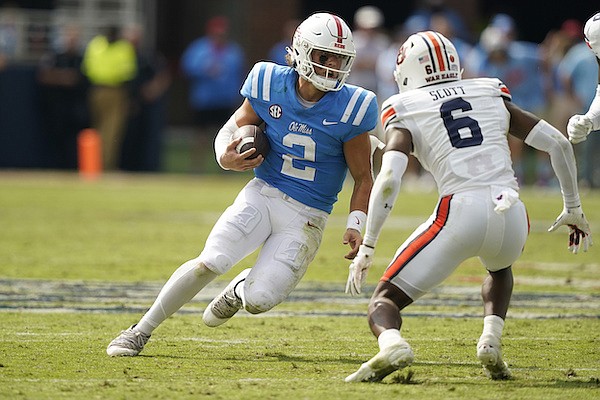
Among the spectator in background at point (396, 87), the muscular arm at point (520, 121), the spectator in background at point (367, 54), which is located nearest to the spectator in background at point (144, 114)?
the spectator in background at point (367, 54)

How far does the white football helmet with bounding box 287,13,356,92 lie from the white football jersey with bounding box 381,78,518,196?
577 millimetres

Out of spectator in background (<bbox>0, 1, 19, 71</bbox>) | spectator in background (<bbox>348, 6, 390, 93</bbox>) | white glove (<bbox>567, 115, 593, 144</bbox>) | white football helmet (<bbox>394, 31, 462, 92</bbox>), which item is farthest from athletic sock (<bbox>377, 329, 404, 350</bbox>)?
spectator in background (<bbox>0, 1, 19, 71</bbox>)

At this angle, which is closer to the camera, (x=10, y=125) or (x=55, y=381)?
(x=55, y=381)

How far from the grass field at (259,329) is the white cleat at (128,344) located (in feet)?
0.29

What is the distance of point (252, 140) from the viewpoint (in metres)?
5.56

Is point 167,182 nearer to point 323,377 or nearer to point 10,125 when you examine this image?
point 10,125

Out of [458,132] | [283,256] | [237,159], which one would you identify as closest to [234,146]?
[237,159]

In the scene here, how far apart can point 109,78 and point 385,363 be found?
13.4m

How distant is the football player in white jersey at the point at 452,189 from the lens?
4.81 metres

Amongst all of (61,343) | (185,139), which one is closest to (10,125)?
(185,139)

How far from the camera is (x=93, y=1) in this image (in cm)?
2189

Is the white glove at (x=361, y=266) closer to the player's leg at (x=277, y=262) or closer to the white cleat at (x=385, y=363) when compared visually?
the white cleat at (x=385, y=363)

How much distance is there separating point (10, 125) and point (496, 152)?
14.1 meters

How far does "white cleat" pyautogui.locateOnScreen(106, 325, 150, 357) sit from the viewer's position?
5277mm
